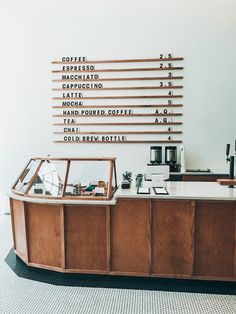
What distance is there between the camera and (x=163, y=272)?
311 cm

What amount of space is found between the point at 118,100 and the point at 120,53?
2.77 ft

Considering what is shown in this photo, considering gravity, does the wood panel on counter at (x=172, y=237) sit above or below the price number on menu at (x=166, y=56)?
below

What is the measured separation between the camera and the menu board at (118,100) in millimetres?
5348

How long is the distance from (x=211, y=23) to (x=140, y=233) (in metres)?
4.00

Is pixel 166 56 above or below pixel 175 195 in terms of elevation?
above

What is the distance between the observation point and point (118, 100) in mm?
5480

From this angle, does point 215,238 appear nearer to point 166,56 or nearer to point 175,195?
point 175,195

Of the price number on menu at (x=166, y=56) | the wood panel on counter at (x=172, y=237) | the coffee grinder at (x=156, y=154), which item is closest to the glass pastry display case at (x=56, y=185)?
the wood panel on counter at (x=172, y=237)

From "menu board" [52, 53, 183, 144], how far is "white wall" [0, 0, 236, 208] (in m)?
0.14

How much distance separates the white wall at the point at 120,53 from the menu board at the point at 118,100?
0.14 m

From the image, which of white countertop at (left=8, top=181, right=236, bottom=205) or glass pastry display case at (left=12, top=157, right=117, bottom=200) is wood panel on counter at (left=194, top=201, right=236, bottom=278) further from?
glass pastry display case at (left=12, top=157, right=117, bottom=200)

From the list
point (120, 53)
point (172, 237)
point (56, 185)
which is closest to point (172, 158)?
point (120, 53)

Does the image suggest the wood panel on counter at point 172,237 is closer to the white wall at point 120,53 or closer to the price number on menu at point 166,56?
the white wall at point 120,53

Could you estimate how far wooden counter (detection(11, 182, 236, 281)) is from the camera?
118 inches
